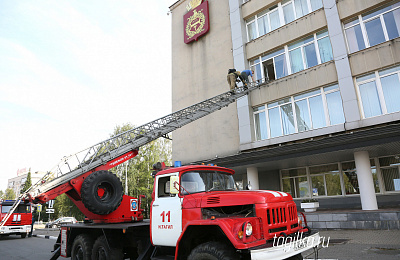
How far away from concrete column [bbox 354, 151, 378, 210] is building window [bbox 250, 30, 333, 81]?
579 cm

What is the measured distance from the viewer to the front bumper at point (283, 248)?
4.06 m

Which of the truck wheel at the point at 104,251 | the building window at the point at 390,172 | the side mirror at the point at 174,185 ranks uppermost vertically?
the building window at the point at 390,172

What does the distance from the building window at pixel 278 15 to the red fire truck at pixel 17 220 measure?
1984cm

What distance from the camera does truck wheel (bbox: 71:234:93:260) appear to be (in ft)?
24.4

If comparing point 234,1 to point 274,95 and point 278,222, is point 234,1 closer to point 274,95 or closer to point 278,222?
point 274,95

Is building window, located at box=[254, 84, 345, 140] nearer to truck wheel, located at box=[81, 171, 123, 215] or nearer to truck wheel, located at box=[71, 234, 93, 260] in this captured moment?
truck wheel, located at box=[81, 171, 123, 215]

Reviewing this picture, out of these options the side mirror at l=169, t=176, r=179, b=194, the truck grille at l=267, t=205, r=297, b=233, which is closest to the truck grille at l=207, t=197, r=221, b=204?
the side mirror at l=169, t=176, r=179, b=194

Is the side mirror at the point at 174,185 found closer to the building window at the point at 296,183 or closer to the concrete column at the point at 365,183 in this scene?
the concrete column at the point at 365,183

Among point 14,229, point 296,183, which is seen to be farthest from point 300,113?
point 14,229

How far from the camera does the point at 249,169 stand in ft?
58.3

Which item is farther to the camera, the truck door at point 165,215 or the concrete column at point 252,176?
the concrete column at point 252,176

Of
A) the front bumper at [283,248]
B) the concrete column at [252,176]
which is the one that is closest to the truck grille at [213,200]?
the front bumper at [283,248]

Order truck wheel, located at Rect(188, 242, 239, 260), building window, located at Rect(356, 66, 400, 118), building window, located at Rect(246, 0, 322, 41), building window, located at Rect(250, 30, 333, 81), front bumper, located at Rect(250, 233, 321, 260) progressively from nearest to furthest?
front bumper, located at Rect(250, 233, 321, 260) < truck wheel, located at Rect(188, 242, 239, 260) < building window, located at Rect(356, 66, 400, 118) < building window, located at Rect(250, 30, 333, 81) < building window, located at Rect(246, 0, 322, 41)

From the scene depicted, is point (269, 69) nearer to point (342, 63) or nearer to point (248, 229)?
point (342, 63)
